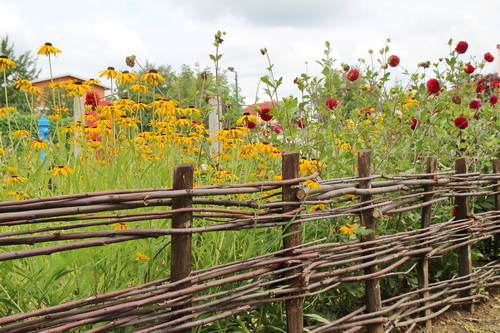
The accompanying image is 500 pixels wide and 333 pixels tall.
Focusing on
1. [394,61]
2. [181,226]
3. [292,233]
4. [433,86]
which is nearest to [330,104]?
[433,86]

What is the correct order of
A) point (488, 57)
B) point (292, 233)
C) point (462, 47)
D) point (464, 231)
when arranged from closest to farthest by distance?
point (292, 233) → point (464, 231) → point (462, 47) → point (488, 57)

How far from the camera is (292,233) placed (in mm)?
2055

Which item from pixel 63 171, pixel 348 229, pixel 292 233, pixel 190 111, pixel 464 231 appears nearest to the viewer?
pixel 292 233

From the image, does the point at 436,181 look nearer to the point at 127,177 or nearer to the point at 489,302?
the point at 489,302

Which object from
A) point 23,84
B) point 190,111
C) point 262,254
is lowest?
point 262,254

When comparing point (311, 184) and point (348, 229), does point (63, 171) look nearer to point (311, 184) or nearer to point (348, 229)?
point (311, 184)

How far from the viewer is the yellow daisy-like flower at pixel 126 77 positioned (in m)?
2.82

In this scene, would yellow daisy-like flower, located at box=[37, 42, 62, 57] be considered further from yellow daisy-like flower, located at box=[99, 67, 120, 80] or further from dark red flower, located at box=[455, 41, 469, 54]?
dark red flower, located at box=[455, 41, 469, 54]

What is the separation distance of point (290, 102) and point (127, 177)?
969 millimetres

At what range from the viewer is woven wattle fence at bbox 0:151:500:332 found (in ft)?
5.00

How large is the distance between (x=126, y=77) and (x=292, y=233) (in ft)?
4.98

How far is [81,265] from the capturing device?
178 cm

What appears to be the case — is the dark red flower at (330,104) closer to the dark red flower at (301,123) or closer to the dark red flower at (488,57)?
the dark red flower at (301,123)

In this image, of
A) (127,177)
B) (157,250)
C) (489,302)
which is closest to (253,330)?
(157,250)
